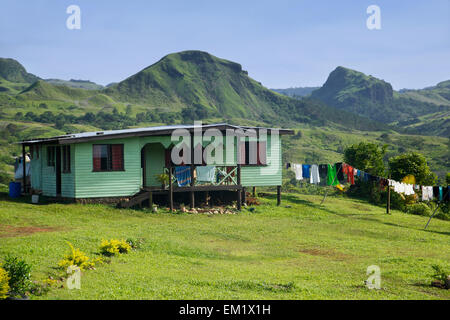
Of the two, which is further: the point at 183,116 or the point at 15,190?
the point at 183,116

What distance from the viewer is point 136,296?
9430 millimetres

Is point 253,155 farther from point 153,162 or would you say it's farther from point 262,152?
point 153,162

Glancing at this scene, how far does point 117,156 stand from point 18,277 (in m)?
14.8

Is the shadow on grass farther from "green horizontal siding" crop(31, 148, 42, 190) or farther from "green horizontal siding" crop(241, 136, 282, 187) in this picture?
"green horizontal siding" crop(31, 148, 42, 190)

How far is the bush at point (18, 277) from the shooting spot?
30.0 ft

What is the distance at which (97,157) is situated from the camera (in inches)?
917

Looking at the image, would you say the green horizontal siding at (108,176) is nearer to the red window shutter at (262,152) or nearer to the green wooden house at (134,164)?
the green wooden house at (134,164)

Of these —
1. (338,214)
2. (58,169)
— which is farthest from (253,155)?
(58,169)

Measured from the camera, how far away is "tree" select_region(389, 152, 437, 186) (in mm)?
33219

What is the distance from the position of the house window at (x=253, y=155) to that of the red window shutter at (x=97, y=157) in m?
8.01

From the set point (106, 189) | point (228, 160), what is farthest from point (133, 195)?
point (228, 160)

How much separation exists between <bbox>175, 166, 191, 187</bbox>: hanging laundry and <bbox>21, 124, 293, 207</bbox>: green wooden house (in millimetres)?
255

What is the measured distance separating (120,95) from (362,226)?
16567cm
